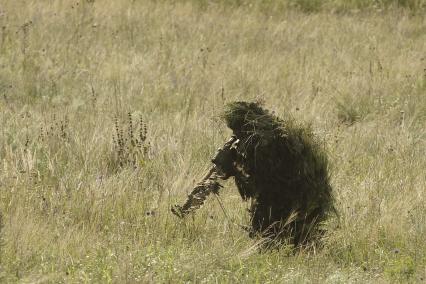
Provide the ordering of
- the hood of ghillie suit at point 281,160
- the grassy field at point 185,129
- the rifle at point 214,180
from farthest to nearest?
the rifle at point 214,180
the hood of ghillie suit at point 281,160
the grassy field at point 185,129

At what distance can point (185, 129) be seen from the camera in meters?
6.71

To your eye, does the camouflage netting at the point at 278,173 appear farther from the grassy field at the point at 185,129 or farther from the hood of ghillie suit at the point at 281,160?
the grassy field at the point at 185,129

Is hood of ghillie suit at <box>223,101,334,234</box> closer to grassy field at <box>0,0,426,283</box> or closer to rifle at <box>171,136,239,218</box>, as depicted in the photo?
rifle at <box>171,136,239,218</box>

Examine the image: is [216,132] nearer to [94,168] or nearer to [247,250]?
[94,168]

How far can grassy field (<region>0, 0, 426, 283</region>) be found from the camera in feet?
14.0

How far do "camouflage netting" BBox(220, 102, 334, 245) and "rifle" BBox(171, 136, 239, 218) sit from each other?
0.04ft

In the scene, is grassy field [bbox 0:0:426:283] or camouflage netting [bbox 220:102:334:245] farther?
camouflage netting [bbox 220:102:334:245]

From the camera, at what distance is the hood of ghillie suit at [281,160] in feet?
14.8

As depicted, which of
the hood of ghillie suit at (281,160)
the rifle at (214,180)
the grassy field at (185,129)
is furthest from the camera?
the rifle at (214,180)

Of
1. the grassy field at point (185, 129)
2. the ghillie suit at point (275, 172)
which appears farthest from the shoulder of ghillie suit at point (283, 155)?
the grassy field at point (185, 129)

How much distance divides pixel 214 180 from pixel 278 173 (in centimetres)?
36

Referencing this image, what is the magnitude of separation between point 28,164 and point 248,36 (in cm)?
569

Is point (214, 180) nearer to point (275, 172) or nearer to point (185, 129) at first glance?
point (275, 172)

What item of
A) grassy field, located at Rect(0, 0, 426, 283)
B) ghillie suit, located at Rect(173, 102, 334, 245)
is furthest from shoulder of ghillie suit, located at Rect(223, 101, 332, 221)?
grassy field, located at Rect(0, 0, 426, 283)
